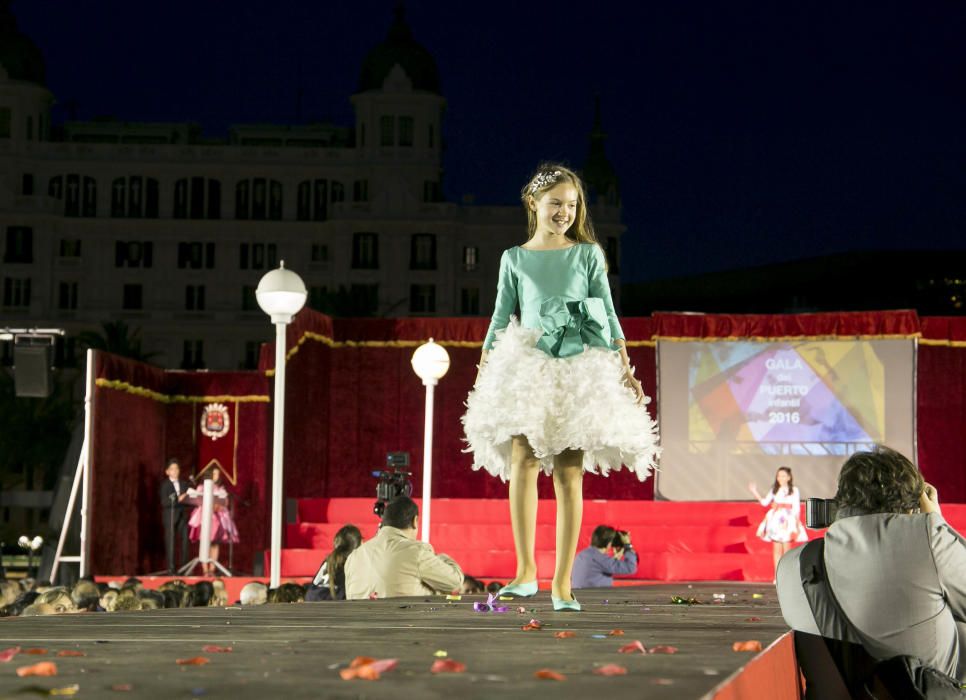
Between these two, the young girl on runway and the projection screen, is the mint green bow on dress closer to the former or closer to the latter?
the young girl on runway

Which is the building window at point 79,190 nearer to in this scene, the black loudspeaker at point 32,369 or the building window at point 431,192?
the building window at point 431,192

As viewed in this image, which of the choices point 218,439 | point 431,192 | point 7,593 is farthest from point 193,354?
point 7,593

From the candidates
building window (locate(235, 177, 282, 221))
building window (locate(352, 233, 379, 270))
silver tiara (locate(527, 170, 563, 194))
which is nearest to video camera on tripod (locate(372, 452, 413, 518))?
silver tiara (locate(527, 170, 563, 194))

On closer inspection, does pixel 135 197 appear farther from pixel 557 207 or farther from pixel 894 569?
pixel 894 569

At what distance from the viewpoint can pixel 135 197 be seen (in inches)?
1881

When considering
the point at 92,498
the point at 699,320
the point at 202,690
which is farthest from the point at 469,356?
the point at 202,690

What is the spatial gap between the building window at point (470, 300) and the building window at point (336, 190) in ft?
18.0

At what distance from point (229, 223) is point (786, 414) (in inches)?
1346

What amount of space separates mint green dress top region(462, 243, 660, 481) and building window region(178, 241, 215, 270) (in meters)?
44.2

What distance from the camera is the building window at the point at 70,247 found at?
155 feet

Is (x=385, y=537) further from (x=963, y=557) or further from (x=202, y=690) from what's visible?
(x=202, y=690)

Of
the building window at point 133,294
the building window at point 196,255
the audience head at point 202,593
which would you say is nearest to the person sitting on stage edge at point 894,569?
the audience head at point 202,593

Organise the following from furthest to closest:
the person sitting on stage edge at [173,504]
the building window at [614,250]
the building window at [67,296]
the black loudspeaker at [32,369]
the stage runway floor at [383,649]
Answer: the building window at [67,296] < the building window at [614,250] < the person sitting on stage edge at [173,504] < the black loudspeaker at [32,369] < the stage runway floor at [383,649]

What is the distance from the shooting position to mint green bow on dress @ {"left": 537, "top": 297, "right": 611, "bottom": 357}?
170 inches
